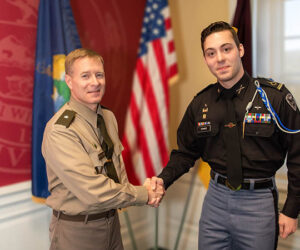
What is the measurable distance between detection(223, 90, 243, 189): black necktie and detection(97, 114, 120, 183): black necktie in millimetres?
568

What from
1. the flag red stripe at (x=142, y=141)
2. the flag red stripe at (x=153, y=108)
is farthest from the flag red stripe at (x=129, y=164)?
the flag red stripe at (x=153, y=108)

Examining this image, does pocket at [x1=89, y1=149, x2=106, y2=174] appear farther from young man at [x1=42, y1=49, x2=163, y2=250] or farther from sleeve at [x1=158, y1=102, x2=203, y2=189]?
sleeve at [x1=158, y1=102, x2=203, y2=189]

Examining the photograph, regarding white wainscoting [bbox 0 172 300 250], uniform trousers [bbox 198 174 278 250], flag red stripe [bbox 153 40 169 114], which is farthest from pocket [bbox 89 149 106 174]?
flag red stripe [bbox 153 40 169 114]

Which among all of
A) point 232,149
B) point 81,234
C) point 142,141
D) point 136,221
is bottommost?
point 136,221

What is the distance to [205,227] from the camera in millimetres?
1706

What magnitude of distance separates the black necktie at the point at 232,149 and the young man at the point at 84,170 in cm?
45

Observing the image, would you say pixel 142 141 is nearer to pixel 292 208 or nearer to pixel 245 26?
pixel 245 26

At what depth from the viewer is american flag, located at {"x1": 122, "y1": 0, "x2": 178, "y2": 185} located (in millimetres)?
2629

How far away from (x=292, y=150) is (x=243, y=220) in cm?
41

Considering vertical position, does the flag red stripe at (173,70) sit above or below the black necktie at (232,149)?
above

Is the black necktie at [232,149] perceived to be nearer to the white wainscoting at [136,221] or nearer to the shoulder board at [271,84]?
the shoulder board at [271,84]

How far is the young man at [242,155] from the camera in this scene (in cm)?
154

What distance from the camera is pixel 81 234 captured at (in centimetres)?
154

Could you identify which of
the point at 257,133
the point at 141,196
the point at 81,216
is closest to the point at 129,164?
the point at 141,196
